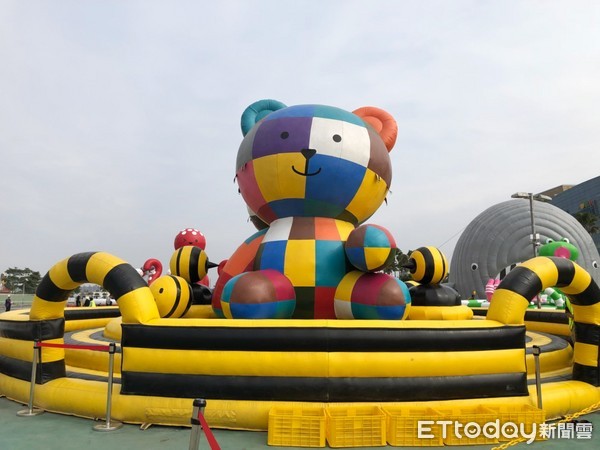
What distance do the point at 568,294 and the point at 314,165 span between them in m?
3.48

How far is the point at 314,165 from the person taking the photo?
5.58 m

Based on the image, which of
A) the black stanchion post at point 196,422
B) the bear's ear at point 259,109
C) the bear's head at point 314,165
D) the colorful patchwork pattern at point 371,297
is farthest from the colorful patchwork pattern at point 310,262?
the black stanchion post at point 196,422

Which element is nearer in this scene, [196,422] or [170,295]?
[196,422]

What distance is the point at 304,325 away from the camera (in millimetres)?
3949

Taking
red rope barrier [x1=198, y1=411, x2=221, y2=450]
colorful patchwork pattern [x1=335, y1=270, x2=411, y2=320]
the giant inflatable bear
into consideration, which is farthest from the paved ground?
colorful patchwork pattern [x1=335, y1=270, x2=411, y2=320]

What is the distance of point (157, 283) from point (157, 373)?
1.60 metres

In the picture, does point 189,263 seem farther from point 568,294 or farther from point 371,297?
point 568,294

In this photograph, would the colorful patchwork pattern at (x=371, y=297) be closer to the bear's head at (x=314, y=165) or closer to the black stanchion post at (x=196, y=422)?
the bear's head at (x=314, y=165)

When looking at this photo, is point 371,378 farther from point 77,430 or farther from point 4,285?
point 4,285

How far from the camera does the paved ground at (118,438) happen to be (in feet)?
11.3

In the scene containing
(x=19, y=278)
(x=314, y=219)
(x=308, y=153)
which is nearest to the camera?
(x=308, y=153)

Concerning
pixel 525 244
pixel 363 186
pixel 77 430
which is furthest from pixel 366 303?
pixel 525 244

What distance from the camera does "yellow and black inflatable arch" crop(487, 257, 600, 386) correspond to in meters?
4.39

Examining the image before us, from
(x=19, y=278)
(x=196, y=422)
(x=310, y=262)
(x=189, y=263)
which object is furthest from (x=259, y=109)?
(x=19, y=278)
